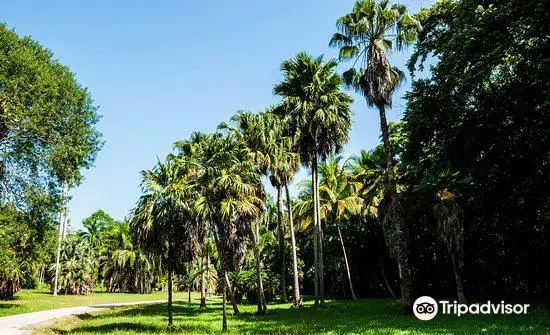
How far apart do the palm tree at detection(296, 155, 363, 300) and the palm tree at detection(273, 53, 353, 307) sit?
790 centimetres

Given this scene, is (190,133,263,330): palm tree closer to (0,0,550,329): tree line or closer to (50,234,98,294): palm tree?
(0,0,550,329): tree line

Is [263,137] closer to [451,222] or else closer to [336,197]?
[451,222]

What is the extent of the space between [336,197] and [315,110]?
12135 mm

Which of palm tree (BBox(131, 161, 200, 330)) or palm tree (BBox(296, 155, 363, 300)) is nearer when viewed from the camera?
palm tree (BBox(131, 161, 200, 330))

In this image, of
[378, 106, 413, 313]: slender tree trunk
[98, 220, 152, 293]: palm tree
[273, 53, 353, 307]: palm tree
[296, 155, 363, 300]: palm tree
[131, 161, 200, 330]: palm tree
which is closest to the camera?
[131, 161, 200, 330]: palm tree

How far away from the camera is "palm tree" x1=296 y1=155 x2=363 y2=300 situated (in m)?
37.1

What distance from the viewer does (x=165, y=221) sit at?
57.0 ft

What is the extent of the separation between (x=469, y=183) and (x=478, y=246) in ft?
30.0

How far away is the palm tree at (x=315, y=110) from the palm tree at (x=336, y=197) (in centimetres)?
790

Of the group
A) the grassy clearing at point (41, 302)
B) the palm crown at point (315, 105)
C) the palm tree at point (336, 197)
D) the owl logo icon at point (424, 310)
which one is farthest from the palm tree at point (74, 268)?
the owl logo icon at point (424, 310)

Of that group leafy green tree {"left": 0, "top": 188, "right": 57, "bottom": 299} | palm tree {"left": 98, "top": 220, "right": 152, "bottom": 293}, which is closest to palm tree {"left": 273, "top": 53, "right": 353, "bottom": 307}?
leafy green tree {"left": 0, "top": 188, "right": 57, "bottom": 299}

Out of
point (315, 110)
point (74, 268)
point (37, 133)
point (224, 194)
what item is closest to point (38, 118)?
point (37, 133)

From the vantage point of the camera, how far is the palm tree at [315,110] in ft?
94.7

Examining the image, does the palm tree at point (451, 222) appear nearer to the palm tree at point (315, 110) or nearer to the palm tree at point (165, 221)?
the palm tree at point (315, 110)
